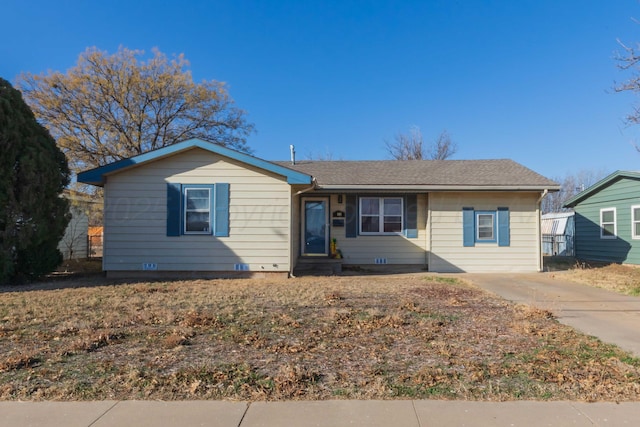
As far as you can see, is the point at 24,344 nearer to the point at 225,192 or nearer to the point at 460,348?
the point at 460,348

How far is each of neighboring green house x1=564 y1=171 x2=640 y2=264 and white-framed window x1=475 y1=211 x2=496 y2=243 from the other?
17.1 feet

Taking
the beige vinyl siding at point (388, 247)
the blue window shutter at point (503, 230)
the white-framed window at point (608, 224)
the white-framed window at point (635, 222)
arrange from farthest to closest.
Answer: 1. the white-framed window at point (608, 224)
2. the white-framed window at point (635, 222)
3. the beige vinyl siding at point (388, 247)
4. the blue window shutter at point (503, 230)

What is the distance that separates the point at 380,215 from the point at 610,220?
9.05 metres

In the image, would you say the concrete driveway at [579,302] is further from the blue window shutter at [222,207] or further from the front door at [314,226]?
the blue window shutter at [222,207]

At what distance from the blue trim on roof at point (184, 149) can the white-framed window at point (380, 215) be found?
3.39 meters

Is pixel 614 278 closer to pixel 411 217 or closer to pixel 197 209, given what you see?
pixel 411 217

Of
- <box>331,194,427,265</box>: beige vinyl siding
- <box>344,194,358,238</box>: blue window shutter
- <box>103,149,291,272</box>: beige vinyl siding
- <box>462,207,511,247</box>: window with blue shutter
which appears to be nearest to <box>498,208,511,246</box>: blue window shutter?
<box>462,207,511,247</box>: window with blue shutter

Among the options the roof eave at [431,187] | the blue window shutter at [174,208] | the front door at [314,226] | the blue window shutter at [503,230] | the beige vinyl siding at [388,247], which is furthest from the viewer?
the front door at [314,226]

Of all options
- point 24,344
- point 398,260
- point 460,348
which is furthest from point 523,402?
point 398,260

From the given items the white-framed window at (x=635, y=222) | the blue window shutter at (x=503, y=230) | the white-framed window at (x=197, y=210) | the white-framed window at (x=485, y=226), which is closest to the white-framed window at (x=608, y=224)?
the white-framed window at (x=635, y=222)

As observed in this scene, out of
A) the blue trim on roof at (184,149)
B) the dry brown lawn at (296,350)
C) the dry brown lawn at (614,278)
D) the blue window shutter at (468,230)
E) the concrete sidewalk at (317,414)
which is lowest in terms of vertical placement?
the concrete sidewalk at (317,414)

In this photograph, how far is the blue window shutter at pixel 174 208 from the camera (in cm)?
1067

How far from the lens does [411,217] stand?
1312 cm

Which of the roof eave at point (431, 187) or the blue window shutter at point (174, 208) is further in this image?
the roof eave at point (431, 187)
